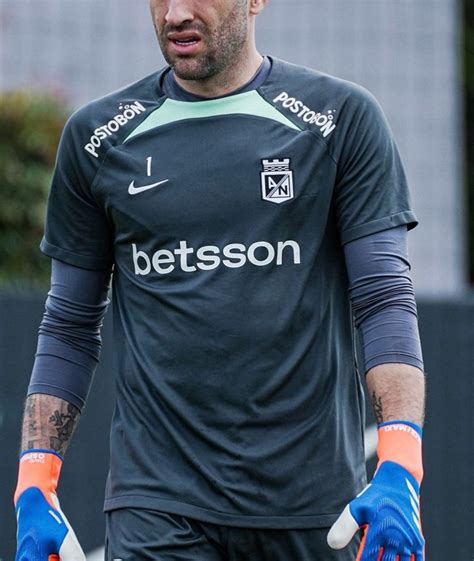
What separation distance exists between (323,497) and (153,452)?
467mm

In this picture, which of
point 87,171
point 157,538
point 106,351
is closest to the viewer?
point 157,538

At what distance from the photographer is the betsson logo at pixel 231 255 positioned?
3691 millimetres

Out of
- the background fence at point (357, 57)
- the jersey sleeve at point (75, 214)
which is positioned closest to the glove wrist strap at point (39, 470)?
the jersey sleeve at point (75, 214)

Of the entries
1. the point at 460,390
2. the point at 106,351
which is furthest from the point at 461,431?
the point at 106,351

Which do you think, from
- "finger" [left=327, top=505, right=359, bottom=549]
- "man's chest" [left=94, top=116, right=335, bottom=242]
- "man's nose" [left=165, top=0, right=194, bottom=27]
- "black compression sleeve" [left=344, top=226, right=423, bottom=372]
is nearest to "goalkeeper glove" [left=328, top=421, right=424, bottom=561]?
"finger" [left=327, top=505, right=359, bottom=549]

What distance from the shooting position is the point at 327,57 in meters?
13.0

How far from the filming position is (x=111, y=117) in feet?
12.9

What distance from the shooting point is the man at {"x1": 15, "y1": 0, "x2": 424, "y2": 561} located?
363cm

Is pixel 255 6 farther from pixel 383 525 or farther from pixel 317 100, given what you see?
pixel 383 525

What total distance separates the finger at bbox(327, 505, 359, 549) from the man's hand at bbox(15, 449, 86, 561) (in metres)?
0.70

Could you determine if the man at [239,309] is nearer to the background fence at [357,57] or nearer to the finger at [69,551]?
the finger at [69,551]

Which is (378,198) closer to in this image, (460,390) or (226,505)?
(226,505)

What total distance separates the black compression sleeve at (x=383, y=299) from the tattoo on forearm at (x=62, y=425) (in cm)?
88

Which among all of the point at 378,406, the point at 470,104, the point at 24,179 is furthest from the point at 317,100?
the point at 470,104
